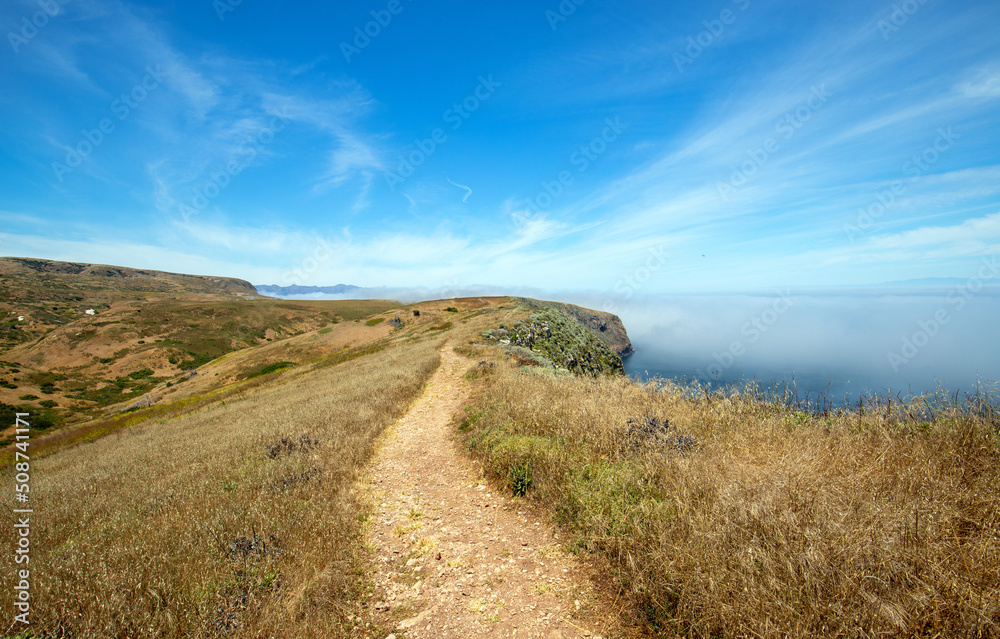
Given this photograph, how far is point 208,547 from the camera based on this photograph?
14.7 feet

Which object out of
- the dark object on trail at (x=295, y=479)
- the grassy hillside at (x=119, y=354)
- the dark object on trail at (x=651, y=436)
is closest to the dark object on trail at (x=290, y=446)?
the dark object on trail at (x=295, y=479)

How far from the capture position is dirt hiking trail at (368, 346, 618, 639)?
3818mm

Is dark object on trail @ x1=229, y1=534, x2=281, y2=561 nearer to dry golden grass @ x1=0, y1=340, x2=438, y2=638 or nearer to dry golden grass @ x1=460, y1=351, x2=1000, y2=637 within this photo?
dry golden grass @ x1=0, y1=340, x2=438, y2=638

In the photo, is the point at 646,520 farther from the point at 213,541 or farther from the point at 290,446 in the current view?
the point at 290,446

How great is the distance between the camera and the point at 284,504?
5.54 m

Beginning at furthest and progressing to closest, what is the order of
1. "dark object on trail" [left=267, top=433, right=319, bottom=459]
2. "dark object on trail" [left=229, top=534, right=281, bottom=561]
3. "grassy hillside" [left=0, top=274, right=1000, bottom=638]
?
"dark object on trail" [left=267, top=433, right=319, bottom=459] < "dark object on trail" [left=229, top=534, right=281, bottom=561] < "grassy hillside" [left=0, top=274, right=1000, bottom=638]

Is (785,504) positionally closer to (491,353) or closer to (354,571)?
(354,571)

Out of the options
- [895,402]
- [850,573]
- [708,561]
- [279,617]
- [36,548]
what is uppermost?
[895,402]

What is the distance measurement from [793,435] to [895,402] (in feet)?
6.47

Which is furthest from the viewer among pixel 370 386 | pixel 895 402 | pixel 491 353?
pixel 491 353

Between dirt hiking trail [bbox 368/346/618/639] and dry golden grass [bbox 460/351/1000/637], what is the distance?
51 centimetres

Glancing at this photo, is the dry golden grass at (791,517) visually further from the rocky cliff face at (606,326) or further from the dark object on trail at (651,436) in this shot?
the rocky cliff face at (606,326)

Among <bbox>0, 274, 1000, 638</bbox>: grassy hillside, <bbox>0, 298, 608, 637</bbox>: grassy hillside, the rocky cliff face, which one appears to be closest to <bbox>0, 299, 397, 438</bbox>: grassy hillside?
<bbox>0, 298, 608, 637</bbox>: grassy hillside

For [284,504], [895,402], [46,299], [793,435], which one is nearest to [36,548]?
[284,504]
